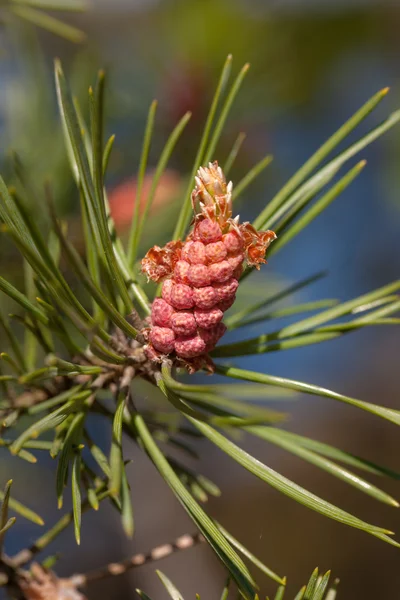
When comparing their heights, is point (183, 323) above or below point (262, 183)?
below

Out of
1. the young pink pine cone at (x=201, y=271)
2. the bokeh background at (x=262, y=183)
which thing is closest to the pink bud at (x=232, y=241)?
the young pink pine cone at (x=201, y=271)

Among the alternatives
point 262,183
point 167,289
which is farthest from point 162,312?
point 262,183

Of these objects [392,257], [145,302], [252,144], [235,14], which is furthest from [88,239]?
[392,257]

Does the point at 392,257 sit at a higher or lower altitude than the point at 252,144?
lower

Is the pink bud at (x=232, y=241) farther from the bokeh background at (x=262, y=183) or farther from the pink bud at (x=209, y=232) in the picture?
the bokeh background at (x=262, y=183)

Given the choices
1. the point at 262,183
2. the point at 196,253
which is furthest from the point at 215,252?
the point at 262,183

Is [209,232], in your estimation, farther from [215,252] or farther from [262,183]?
[262,183]

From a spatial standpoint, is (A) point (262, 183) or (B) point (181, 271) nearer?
(B) point (181, 271)

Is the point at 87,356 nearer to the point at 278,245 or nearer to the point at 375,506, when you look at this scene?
the point at 278,245
